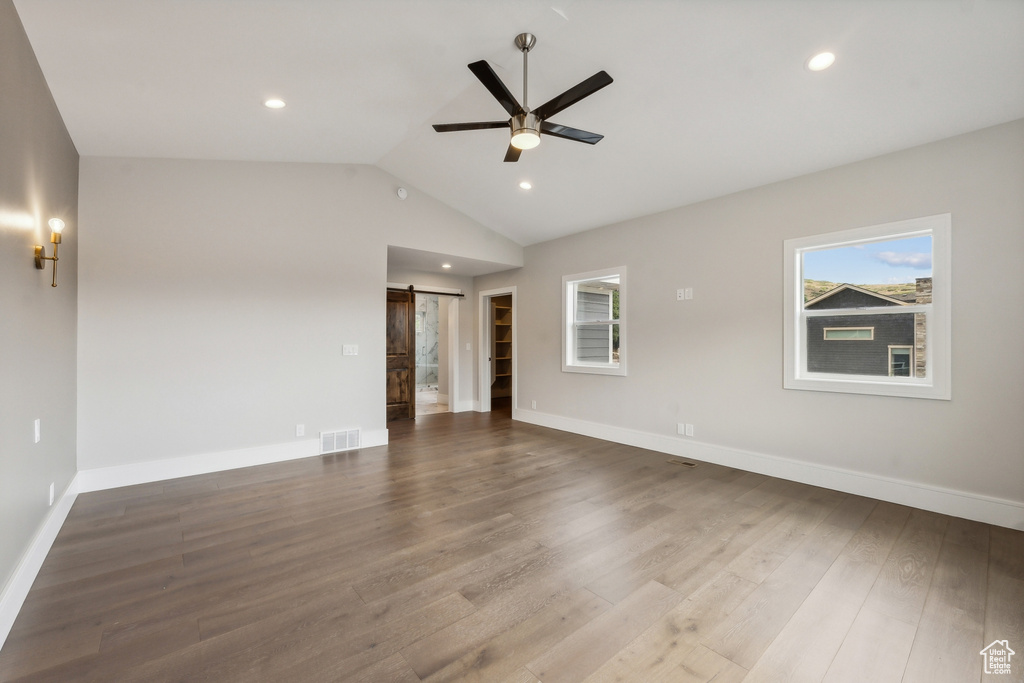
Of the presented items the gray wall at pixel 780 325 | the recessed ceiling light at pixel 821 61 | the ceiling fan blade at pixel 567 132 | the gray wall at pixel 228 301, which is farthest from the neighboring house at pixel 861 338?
the gray wall at pixel 228 301

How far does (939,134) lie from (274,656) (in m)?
5.06

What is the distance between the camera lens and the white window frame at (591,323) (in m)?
5.27

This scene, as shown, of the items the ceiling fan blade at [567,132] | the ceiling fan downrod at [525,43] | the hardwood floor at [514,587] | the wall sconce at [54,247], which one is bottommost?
the hardwood floor at [514,587]

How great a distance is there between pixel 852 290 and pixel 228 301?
225 inches

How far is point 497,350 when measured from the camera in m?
8.92

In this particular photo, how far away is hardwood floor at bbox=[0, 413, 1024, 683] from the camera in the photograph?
5.62ft

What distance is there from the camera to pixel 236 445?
4262mm

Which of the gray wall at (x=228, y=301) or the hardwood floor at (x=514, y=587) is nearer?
the hardwood floor at (x=514, y=587)

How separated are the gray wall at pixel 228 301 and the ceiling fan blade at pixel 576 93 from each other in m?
2.97

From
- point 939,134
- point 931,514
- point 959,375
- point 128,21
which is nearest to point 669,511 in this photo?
point 931,514

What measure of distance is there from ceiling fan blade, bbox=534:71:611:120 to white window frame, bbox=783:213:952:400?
8.37ft

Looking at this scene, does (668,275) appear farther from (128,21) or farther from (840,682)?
(128,21)

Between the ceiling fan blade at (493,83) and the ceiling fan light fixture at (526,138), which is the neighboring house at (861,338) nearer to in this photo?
the ceiling fan light fixture at (526,138)

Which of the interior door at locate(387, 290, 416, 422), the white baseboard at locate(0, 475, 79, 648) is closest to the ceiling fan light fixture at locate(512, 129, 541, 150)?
the white baseboard at locate(0, 475, 79, 648)
